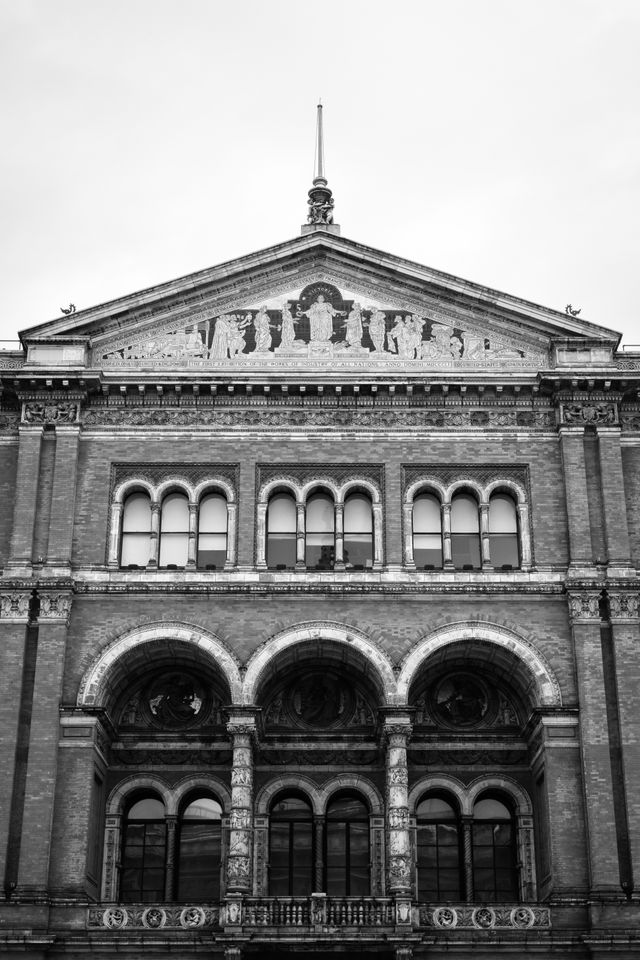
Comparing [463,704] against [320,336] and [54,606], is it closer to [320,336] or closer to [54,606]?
[320,336]

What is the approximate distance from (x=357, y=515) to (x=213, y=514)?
12.3ft

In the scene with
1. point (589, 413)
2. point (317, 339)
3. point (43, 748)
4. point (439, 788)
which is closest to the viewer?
point (43, 748)

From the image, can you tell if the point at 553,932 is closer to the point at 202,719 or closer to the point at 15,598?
the point at 202,719

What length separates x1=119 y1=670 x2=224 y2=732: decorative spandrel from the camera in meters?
37.3

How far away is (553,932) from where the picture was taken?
32.7 metres

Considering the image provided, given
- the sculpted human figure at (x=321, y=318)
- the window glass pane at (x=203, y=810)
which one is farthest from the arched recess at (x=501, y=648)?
the sculpted human figure at (x=321, y=318)

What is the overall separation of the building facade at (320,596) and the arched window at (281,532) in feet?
0.32

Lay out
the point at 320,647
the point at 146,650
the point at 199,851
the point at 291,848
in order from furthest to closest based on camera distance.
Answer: the point at 291,848, the point at 199,851, the point at 320,647, the point at 146,650

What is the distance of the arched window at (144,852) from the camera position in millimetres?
36219

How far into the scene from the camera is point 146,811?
37.0 m

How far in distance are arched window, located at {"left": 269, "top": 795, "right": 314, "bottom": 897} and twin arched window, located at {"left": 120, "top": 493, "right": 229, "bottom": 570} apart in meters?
6.47

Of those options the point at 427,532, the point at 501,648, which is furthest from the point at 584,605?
the point at 427,532

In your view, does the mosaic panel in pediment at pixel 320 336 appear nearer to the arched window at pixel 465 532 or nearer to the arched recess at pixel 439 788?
the arched window at pixel 465 532

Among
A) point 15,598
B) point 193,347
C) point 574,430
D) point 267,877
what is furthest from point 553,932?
point 193,347
